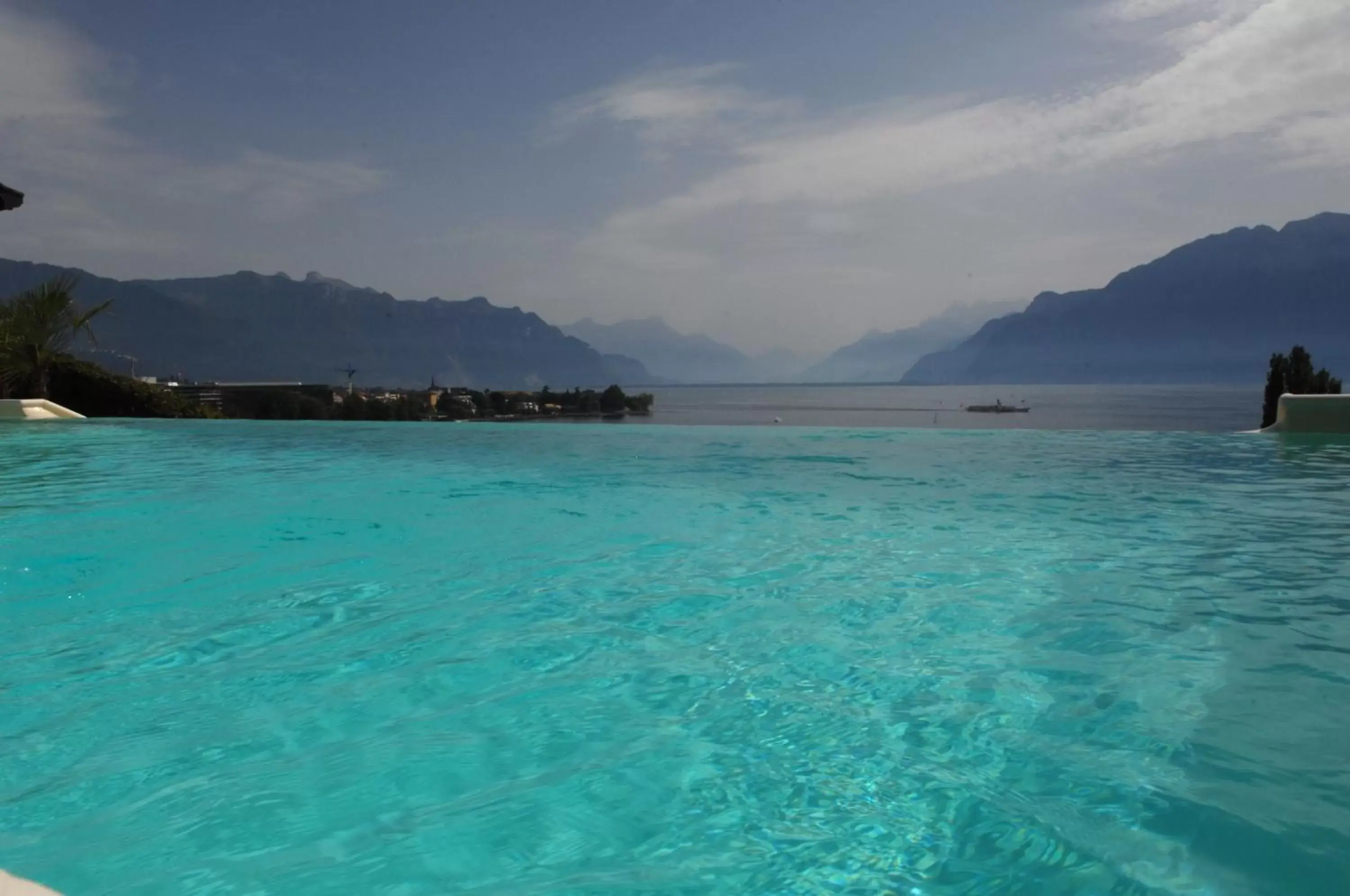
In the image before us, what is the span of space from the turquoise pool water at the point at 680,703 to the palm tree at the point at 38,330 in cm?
1194

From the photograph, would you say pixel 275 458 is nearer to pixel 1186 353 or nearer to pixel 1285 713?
pixel 1285 713

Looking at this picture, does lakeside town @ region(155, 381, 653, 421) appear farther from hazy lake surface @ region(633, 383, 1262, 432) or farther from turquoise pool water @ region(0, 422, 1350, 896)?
turquoise pool water @ region(0, 422, 1350, 896)

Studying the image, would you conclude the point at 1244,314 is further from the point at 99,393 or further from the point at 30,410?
the point at 30,410

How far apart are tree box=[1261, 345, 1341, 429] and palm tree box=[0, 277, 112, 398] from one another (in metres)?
23.8

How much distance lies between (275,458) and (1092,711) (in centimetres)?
857

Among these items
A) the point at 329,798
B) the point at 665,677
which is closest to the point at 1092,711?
the point at 665,677

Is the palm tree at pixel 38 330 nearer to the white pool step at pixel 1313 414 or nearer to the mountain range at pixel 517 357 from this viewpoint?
the white pool step at pixel 1313 414

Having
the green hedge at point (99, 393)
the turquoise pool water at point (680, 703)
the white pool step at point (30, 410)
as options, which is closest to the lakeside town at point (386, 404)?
the green hedge at point (99, 393)

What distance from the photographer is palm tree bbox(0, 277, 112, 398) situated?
47.9 ft

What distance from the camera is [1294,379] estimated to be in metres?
17.6

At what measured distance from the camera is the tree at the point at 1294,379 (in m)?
17.0

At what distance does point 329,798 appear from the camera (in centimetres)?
184

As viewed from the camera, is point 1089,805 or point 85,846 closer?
point 85,846

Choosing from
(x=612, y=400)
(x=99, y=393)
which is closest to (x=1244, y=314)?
(x=612, y=400)
